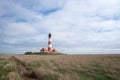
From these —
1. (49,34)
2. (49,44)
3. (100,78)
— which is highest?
(49,34)

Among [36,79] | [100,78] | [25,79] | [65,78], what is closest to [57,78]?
[65,78]

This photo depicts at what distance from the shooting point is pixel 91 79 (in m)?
11.3

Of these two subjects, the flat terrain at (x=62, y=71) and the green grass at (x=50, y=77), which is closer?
the green grass at (x=50, y=77)

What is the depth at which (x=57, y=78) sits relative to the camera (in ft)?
36.9

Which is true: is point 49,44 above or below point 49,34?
below

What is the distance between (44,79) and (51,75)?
936 millimetres

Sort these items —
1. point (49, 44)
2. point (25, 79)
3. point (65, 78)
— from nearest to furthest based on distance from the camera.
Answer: point (65, 78), point (25, 79), point (49, 44)

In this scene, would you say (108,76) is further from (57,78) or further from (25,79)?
(25,79)

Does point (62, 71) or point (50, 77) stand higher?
point (62, 71)

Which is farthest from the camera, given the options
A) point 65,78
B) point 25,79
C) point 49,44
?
point 49,44

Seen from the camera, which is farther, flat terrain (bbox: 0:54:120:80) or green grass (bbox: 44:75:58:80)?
flat terrain (bbox: 0:54:120:80)

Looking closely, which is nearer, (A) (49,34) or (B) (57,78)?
(B) (57,78)

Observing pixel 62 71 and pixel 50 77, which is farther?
pixel 62 71

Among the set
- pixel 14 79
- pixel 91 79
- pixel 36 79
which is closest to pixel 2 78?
pixel 14 79
